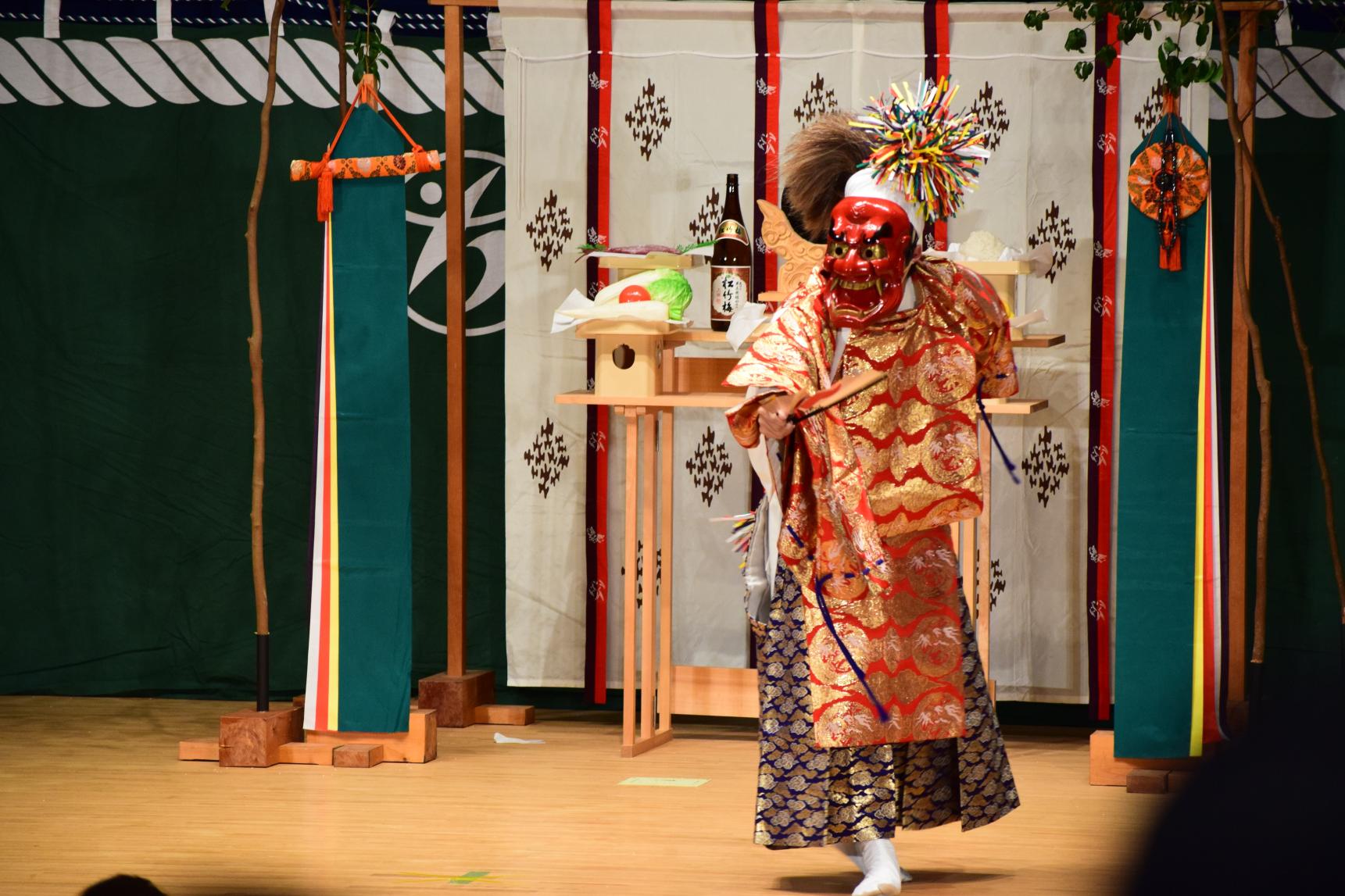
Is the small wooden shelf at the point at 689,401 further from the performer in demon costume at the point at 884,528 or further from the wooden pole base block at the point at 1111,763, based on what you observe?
the performer in demon costume at the point at 884,528

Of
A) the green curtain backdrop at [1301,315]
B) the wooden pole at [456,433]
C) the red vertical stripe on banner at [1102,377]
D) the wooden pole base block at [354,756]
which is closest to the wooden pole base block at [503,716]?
the wooden pole at [456,433]

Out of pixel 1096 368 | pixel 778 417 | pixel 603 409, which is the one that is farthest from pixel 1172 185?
pixel 603 409

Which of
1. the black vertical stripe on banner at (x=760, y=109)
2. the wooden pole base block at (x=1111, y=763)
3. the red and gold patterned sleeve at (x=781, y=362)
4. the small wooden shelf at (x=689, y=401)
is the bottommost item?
the wooden pole base block at (x=1111, y=763)

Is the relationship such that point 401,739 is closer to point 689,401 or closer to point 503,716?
point 503,716

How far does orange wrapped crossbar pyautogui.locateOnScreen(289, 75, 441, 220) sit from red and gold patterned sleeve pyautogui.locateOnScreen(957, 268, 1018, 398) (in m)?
1.57

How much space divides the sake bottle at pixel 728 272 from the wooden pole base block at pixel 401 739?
1273 mm

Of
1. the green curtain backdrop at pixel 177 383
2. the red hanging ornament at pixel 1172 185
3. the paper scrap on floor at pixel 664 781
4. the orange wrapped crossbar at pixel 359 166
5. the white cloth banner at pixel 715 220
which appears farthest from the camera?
the green curtain backdrop at pixel 177 383

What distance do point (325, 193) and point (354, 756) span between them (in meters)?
1.41

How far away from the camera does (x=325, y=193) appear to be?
393 cm

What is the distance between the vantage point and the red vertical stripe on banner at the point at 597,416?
437cm

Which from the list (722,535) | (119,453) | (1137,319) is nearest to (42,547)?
(119,453)

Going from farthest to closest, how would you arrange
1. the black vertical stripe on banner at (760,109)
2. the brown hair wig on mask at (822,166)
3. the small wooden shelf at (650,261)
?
Answer: the black vertical stripe on banner at (760,109) < the small wooden shelf at (650,261) < the brown hair wig on mask at (822,166)

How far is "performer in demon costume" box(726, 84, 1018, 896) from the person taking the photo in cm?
274

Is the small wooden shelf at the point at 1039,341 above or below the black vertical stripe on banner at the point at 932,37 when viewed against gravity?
below
